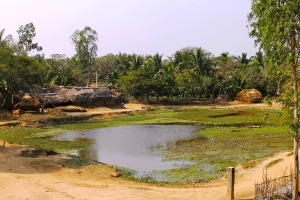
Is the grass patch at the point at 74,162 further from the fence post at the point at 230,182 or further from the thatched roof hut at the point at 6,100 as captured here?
the thatched roof hut at the point at 6,100

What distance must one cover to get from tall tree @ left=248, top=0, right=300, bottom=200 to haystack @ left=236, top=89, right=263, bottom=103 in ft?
127

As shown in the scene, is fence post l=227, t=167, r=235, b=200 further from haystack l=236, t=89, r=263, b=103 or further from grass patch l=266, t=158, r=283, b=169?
haystack l=236, t=89, r=263, b=103

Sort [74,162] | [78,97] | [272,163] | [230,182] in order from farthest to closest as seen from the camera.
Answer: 1. [78,97]
2. [74,162]
3. [272,163]
4. [230,182]

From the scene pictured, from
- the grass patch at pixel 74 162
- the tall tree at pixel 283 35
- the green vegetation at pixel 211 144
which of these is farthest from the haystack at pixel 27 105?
the tall tree at pixel 283 35

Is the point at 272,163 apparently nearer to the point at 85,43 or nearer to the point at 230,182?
the point at 230,182

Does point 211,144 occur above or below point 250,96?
below

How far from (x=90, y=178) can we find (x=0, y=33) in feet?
76.9

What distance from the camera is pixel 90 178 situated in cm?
1102

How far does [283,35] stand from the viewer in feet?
23.6

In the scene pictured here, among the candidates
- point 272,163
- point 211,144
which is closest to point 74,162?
point 272,163

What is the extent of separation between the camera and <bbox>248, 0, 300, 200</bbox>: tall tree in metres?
7.02

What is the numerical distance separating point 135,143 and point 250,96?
30.4 meters

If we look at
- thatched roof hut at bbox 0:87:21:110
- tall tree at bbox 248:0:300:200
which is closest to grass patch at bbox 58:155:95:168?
tall tree at bbox 248:0:300:200

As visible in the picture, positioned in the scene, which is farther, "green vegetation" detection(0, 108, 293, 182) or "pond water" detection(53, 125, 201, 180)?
"pond water" detection(53, 125, 201, 180)
